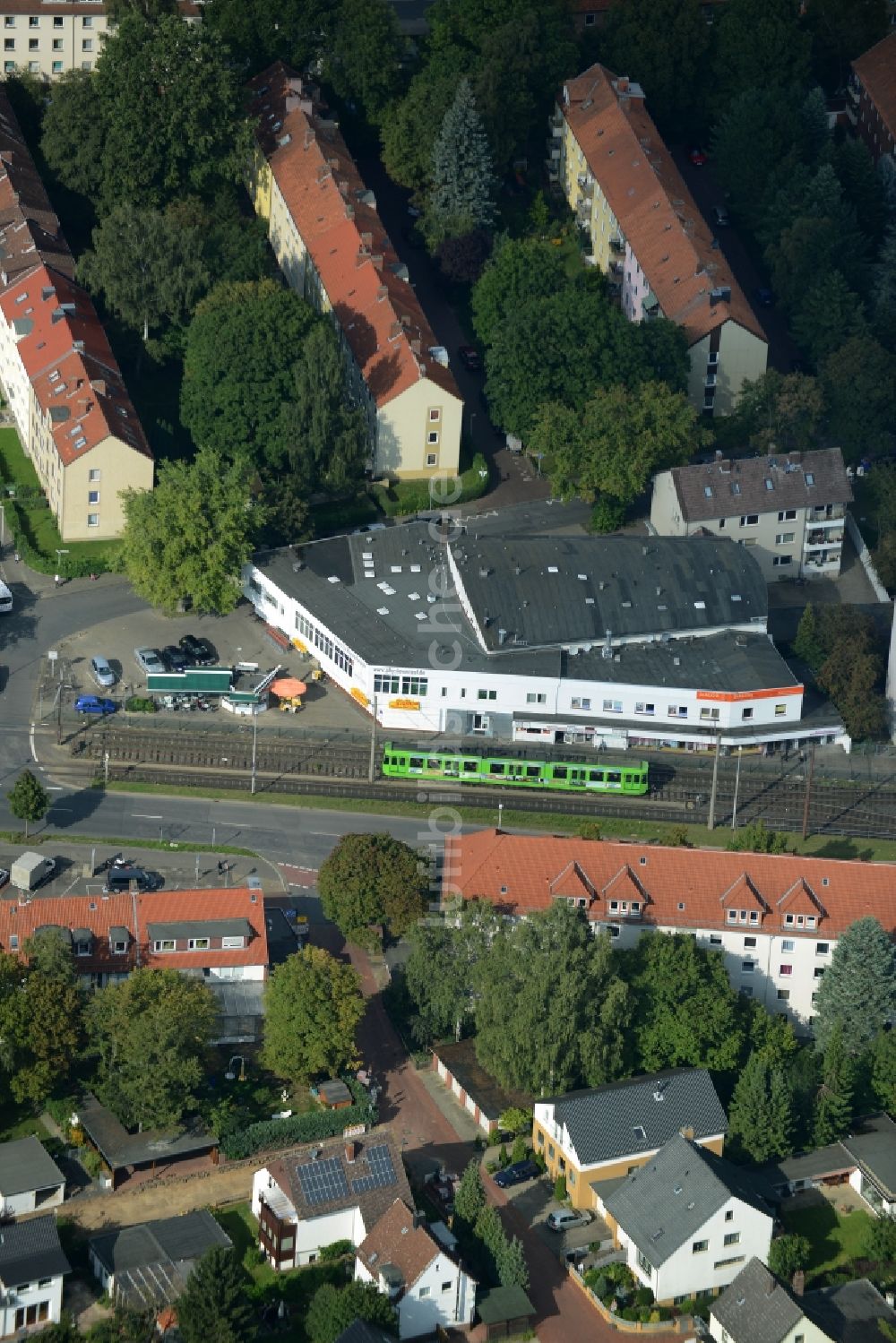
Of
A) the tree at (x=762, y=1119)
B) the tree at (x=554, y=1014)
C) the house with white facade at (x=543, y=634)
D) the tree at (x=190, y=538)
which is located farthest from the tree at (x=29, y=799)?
the tree at (x=762, y=1119)

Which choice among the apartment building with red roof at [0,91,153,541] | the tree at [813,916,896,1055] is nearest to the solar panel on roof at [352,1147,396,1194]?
the tree at [813,916,896,1055]

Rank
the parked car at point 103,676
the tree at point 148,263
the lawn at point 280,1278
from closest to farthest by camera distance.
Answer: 1. the lawn at point 280,1278
2. the parked car at point 103,676
3. the tree at point 148,263

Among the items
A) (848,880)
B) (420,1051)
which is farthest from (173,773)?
(848,880)

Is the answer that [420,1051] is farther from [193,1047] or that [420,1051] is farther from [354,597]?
[354,597]

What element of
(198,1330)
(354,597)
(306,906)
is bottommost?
(198,1330)

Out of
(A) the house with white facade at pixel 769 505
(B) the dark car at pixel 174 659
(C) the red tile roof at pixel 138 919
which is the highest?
(A) the house with white facade at pixel 769 505

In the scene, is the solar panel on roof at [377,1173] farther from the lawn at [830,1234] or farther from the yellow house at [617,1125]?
the lawn at [830,1234]

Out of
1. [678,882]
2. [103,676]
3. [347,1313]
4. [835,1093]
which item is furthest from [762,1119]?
[103,676]
